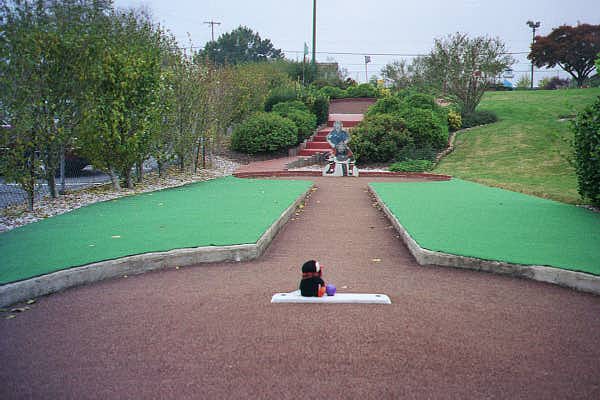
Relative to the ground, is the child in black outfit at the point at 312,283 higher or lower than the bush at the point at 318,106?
lower

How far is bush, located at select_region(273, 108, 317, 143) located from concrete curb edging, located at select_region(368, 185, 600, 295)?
54.7 feet

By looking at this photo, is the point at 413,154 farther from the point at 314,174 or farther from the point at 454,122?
the point at 454,122

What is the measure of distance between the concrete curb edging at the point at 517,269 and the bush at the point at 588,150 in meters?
4.20

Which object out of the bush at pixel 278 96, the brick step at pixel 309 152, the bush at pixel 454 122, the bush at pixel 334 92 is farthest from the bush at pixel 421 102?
the bush at pixel 334 92

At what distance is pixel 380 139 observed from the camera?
19328mm

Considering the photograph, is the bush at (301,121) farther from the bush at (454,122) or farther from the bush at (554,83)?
the bush at (554,83)

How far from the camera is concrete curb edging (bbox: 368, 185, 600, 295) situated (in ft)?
16.2

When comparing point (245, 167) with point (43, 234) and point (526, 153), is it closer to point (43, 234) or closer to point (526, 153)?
point (526, 153)

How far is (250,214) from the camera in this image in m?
8.45

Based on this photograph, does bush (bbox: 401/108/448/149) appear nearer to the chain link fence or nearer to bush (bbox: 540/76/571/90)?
the chain link fence

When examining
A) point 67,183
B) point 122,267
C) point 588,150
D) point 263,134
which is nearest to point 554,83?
point 263,134

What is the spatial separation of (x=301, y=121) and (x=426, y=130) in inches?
224

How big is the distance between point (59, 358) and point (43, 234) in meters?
4.12

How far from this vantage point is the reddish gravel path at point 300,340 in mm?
3076
